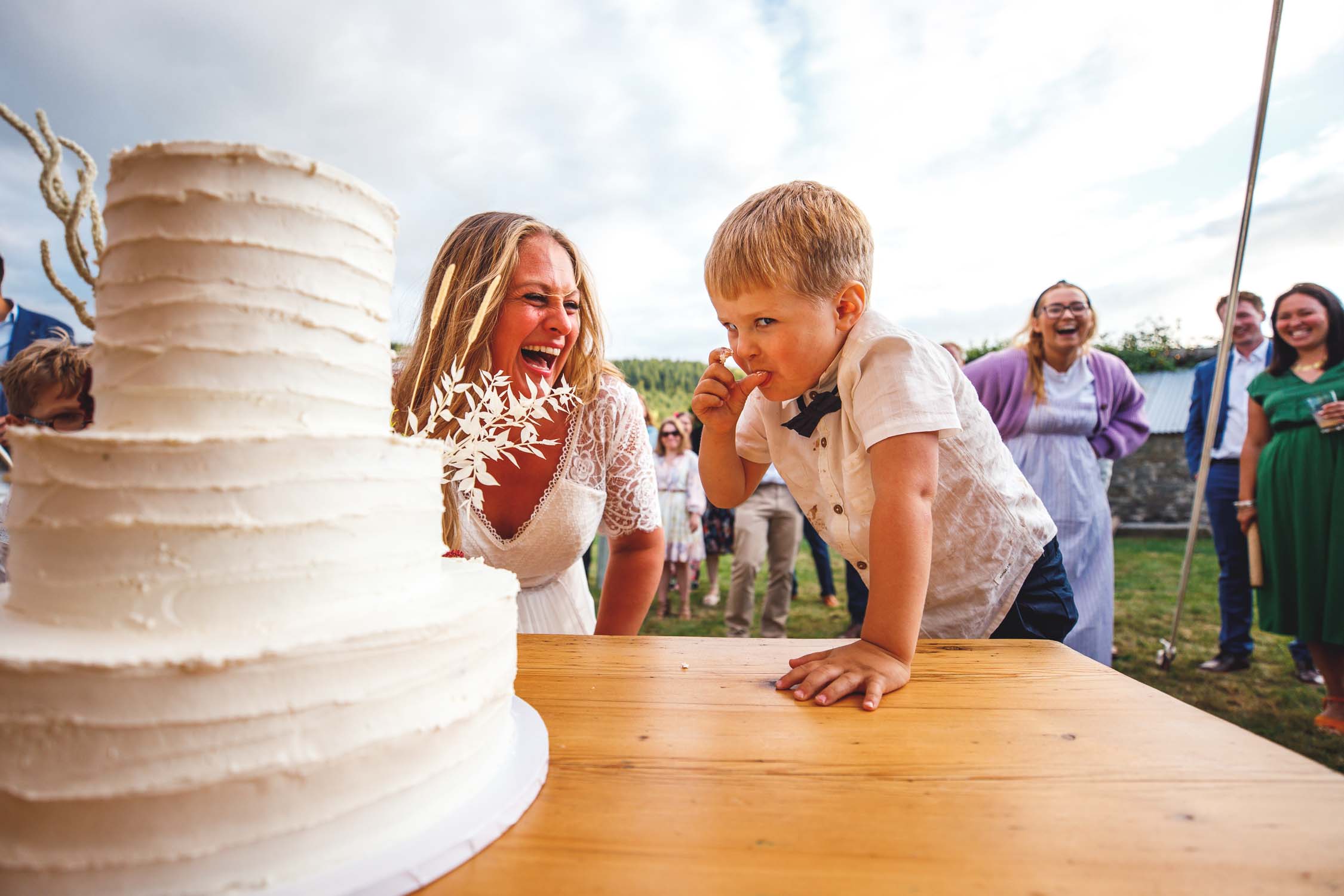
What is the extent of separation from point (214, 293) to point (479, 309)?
1.19 metres

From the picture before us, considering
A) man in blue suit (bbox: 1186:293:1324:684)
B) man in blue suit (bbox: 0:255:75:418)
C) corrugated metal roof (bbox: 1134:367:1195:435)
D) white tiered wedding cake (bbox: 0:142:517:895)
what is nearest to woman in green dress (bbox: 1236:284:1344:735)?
man in blue suit (bbox: 1186:293:1324:684)

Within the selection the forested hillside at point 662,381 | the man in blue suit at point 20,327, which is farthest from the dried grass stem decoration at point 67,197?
the forested hillside at point 662,381

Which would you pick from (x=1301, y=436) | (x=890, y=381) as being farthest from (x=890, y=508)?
(x=1301, y=436)

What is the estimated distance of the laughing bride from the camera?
216cm

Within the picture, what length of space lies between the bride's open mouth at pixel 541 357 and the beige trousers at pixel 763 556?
3.46m

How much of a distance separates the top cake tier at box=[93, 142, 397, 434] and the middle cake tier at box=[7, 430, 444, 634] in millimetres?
56

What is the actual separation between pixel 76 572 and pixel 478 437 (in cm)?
56

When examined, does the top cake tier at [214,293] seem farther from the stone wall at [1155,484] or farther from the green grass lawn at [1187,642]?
the stone wall at [1155,484]

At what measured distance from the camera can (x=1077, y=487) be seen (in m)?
Result: 3.45

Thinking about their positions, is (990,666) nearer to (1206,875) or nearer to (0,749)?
(1206,875)

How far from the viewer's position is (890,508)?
4.55 ft

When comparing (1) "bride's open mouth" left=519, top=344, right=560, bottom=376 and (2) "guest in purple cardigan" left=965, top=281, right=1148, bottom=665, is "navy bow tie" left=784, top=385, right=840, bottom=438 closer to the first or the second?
(1) "bride's open mouth" left=519, top=344, right=560, bottom=376

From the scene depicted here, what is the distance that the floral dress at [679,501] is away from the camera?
24.8ft

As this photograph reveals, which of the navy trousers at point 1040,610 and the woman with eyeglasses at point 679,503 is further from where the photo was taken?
the woman with eyeglasses at point 679,503
